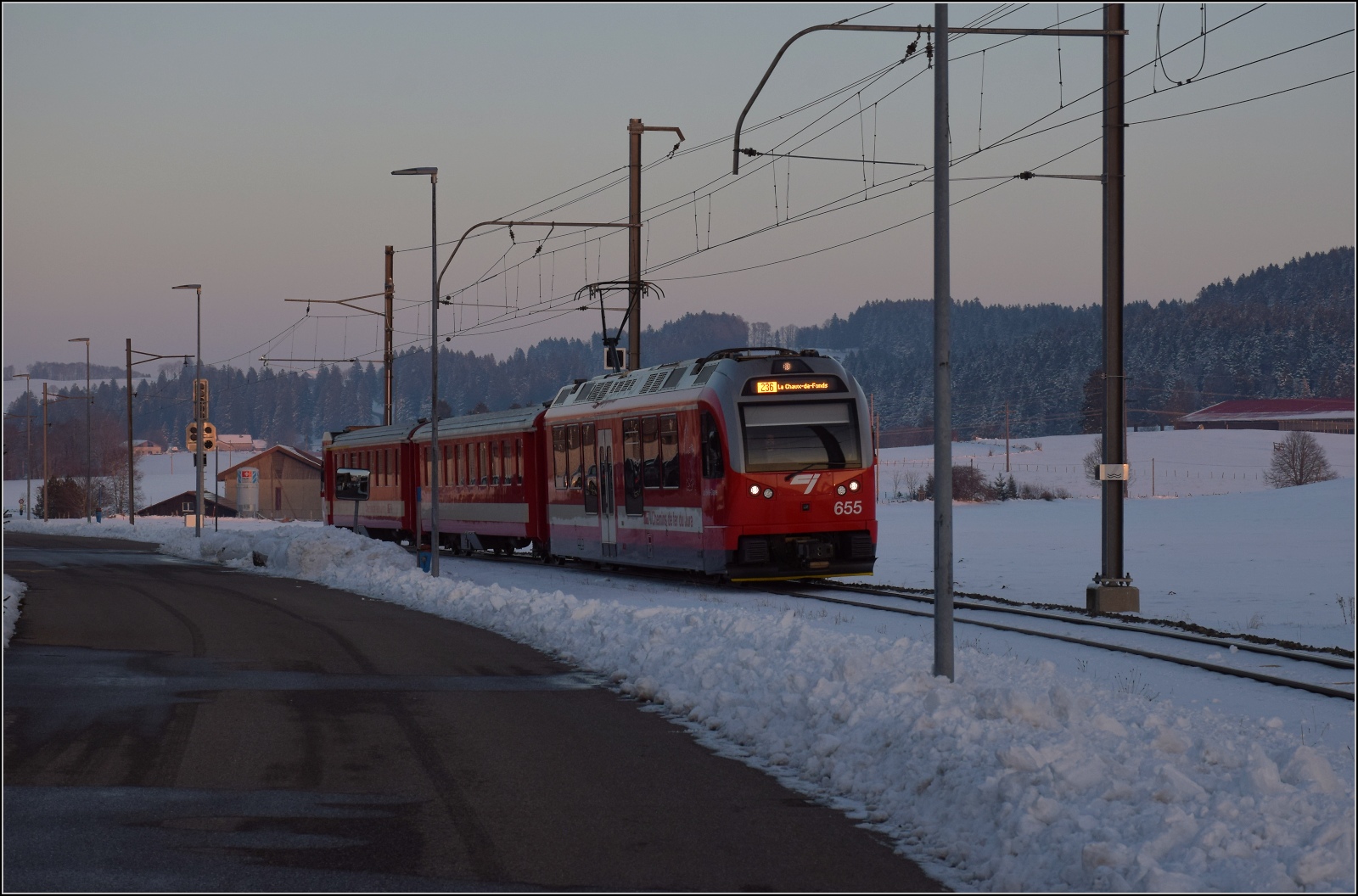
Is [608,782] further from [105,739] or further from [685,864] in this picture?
[105,739]

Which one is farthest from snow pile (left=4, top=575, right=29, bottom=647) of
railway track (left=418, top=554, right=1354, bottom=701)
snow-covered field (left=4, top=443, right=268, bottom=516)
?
snow-covered field (left=4, top=443, right=268, bottom=516)

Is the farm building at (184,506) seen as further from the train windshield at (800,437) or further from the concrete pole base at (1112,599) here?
the concrete pole base at (1112,599)

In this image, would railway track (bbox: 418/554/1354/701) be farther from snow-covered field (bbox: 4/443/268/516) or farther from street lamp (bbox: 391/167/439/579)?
snow-covered field (bbox: 4/443/268/516)

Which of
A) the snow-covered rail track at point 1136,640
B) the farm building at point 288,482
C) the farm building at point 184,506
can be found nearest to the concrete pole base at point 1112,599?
the snow-covered rail track at point 1136,640

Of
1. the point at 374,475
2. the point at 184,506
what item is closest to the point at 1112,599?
the point at 374,475

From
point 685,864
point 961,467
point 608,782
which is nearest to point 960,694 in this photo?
point 608,782

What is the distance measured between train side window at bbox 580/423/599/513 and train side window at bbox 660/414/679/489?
357cm

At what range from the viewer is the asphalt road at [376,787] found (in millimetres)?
7535

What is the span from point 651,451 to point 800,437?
3.41 metres

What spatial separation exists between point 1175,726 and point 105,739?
7.51 meters

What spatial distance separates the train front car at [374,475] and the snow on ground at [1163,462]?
57.6m

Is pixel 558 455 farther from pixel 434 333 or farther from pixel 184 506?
pixel 184 506

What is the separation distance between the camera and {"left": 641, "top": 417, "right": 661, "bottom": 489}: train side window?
26797mm

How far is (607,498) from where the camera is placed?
96.8 feet
